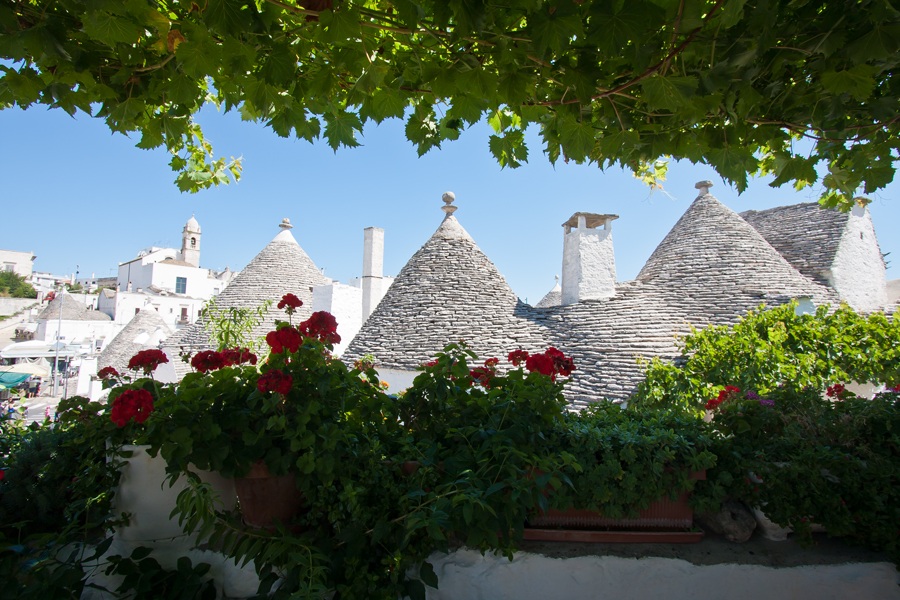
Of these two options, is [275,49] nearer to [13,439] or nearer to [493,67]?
[493,67]

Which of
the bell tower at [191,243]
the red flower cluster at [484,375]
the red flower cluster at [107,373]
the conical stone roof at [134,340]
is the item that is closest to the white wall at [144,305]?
the bell tower at [191,243]

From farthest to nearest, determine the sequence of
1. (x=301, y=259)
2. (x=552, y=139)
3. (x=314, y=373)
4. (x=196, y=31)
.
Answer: (x=301, y=259), (x=552, y=139), (x=314, y=373), (x=196, y=31)

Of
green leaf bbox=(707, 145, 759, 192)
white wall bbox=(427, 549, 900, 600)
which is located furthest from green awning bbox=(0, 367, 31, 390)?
green leaf bbox=(707, 145, 759, 192)

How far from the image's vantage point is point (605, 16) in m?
1.48

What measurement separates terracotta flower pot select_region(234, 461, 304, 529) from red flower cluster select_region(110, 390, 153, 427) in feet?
1.34

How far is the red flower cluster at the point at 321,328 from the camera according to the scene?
2.08 m

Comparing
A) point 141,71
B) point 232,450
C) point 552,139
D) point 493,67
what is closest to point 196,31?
point 141,71

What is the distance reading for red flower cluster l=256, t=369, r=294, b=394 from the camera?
5.63 feet

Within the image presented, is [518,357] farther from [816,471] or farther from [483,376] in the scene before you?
[816,471]

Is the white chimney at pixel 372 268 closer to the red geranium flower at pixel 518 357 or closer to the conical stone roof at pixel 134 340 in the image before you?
the conical stone roof at pixel 134 340

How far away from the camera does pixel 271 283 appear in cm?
1608

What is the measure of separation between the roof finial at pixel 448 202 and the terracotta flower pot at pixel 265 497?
11411 millimetres

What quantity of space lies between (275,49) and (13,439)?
2339mm

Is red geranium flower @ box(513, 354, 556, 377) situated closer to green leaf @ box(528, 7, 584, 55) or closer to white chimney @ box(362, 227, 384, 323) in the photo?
green leaf @ box(528, 7, 584, 55)
